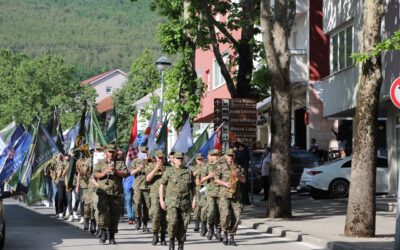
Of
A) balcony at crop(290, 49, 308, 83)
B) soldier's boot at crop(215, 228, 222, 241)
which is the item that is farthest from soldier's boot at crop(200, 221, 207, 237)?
balcony at crop(290, 49, 308, 83)

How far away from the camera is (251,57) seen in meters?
30.1

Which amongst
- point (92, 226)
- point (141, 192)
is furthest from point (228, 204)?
point (92, 226)

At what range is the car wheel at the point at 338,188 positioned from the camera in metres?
31.1

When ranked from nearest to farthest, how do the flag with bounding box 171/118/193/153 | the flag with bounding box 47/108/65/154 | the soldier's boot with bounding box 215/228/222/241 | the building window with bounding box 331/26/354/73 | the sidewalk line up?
the sidewalk → the soldier's boot with bounding box 215/228/222/241 → the flag with bounding box 171/118/193/153 → the flag with bounding box 47/108/65/154 → the building window with bounding box 331/26/354/73

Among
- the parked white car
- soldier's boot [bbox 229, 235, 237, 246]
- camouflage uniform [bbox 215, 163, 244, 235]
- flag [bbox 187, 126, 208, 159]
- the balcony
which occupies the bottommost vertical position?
soldier's boot [bbox 229, 235, 237, 246]

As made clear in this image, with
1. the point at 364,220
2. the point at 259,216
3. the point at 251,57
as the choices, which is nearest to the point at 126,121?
the point at 251,57

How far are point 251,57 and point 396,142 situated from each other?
5.42 m

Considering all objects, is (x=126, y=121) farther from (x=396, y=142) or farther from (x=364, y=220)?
(x=364, y=220)

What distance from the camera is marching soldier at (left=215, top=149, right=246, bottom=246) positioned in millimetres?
17672

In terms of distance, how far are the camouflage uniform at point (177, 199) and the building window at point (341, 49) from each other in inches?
598

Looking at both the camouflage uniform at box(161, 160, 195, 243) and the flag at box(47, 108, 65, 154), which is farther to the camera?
the flag at box(47, 108, 65, 154)

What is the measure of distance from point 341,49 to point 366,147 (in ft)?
45.2

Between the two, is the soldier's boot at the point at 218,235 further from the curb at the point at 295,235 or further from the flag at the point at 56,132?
the flag at the point at 56,132

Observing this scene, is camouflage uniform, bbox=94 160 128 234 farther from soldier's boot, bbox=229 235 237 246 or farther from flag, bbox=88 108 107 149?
flag, bbox=88 108 107 149
